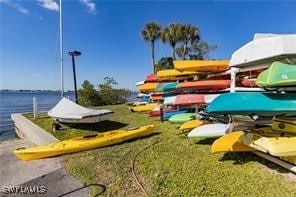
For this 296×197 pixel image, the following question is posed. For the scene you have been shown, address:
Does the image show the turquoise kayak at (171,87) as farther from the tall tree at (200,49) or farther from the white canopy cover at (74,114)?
the tall tree at (200,49)

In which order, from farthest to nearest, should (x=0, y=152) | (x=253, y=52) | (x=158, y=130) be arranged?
1. (x=158, y=130)
2. (x=0, y=152)
3. (x=253, y=52)

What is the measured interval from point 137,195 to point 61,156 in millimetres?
2884

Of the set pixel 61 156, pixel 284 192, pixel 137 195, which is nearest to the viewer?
pixel 284 192

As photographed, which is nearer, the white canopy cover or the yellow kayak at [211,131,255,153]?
the yellow kayak at [211,131,255,153]

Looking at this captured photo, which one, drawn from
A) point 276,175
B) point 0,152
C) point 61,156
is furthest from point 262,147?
point 0,152

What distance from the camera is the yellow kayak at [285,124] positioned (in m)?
4.49

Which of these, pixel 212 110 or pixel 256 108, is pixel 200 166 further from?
pixel 256 108

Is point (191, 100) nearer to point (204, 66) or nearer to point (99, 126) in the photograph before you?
point (204, 66)

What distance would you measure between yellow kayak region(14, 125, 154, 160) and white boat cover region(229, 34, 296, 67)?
3264mm

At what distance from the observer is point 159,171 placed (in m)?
4.68

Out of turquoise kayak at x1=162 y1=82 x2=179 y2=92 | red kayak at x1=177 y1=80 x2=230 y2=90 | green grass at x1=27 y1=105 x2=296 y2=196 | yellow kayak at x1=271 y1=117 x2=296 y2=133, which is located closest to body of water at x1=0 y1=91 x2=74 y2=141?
turquoise kayak at x1=162 y1=82 x2=179 y2=92

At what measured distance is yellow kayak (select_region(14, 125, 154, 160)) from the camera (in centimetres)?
608

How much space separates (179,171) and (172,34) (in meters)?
22.2

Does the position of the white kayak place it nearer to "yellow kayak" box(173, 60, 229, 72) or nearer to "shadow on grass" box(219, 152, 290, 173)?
"shadow on grass" box(219, 152, 290, 173)
